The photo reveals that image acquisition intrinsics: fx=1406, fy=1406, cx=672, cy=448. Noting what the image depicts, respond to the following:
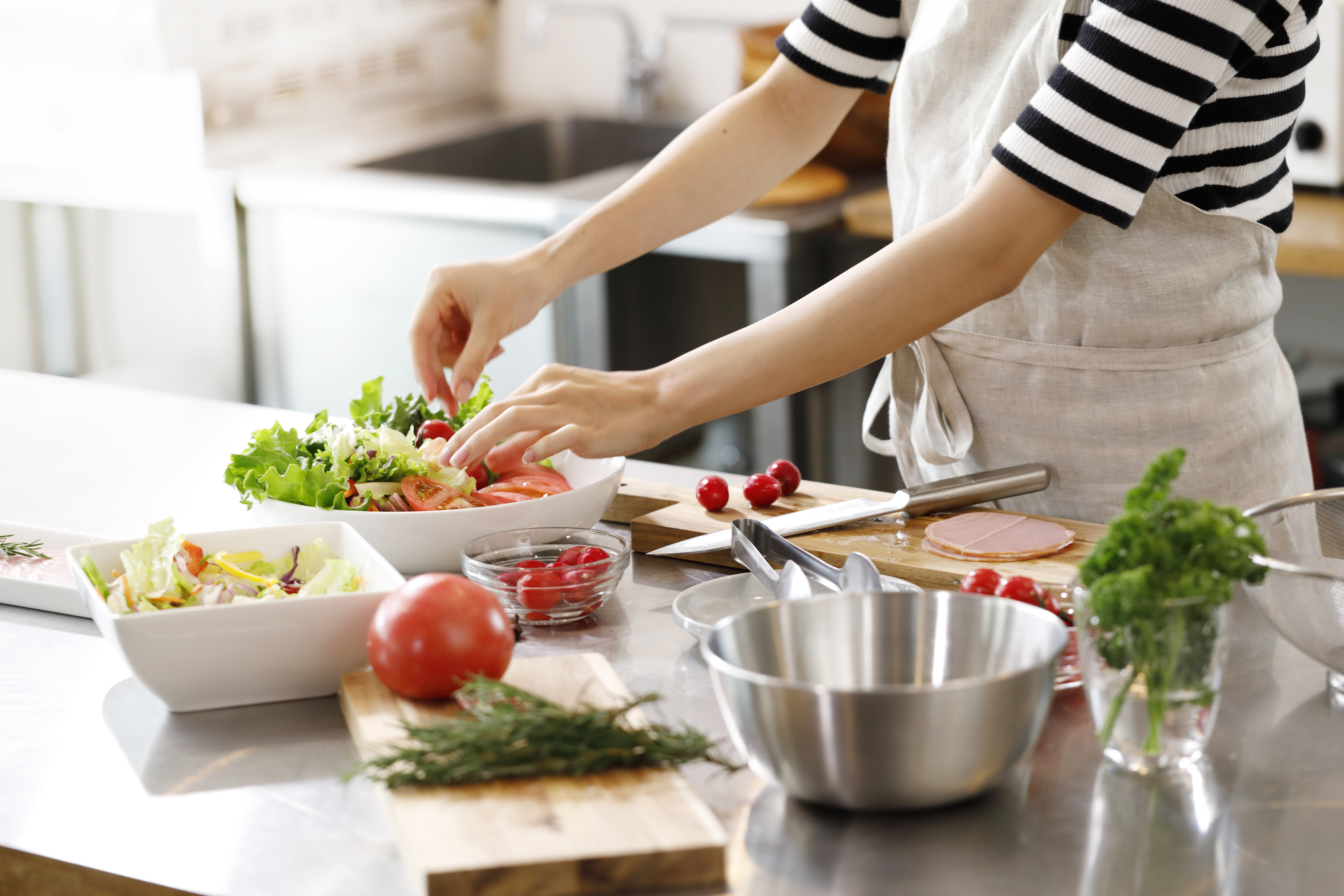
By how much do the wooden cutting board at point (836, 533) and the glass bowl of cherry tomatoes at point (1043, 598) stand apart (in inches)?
3.4

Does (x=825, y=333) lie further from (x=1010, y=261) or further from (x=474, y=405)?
(x=474, y=405)

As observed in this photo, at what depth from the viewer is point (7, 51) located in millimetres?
2943

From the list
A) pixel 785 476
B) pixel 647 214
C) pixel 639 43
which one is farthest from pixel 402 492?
pixel 639 43

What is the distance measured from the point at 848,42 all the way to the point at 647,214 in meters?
0.28

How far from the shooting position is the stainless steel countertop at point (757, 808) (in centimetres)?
73

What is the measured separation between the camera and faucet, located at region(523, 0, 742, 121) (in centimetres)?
346

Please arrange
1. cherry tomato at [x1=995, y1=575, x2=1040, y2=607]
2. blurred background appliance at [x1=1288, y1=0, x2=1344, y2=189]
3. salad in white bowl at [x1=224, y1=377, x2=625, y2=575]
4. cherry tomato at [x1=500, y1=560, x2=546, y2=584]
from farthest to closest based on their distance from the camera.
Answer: blurred background appliance at [x1=1288, y1=0, x2=1344, y2=189] → salad in white bowl at [x1=224, y1=377, x2=625, y2=575] → cherry tomato at [x1=500, y1=560, x2=546, y2=584] → cherry tomato at [x1=995, y1=575, x2=1040, y2=607]

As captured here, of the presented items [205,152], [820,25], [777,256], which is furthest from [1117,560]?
[205,152]

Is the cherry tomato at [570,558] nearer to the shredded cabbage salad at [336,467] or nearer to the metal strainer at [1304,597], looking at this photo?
the shredded cabbage salad at [336,467]

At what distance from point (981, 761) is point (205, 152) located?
273cm

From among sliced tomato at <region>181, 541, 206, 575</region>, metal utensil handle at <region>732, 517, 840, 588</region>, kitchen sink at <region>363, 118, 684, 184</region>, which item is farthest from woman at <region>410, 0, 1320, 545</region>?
kitchen sink at <region>363, 118, 684, 184</region>

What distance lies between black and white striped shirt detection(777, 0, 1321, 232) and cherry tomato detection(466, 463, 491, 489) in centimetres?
52

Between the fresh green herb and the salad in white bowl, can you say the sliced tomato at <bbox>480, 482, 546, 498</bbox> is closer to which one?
the salad in white bowl

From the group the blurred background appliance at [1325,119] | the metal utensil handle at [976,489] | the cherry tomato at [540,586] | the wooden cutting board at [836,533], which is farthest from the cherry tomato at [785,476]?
the blurred background appliance at [1325,119]
